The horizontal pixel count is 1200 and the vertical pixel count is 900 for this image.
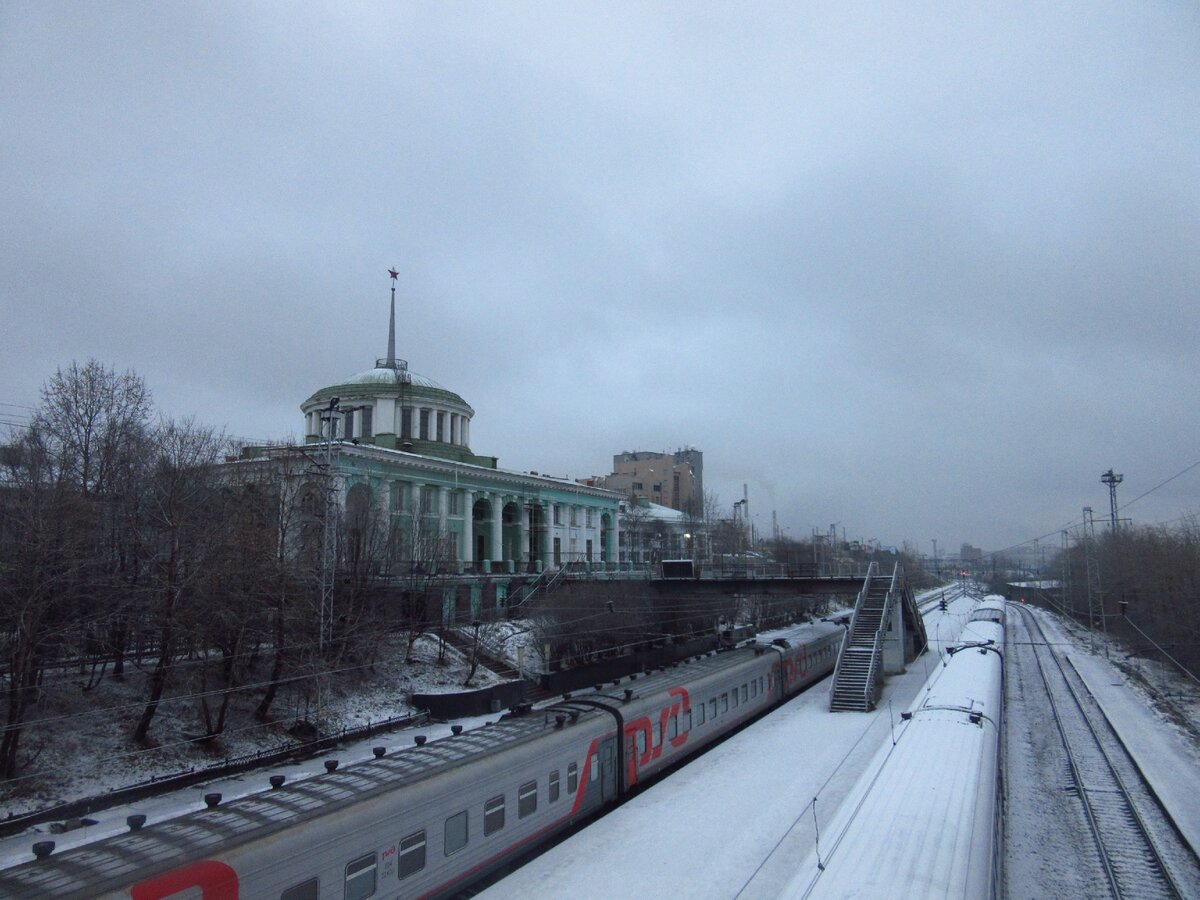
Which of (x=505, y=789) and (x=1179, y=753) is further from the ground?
(x=505, y=789)

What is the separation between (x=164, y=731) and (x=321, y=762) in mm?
5462

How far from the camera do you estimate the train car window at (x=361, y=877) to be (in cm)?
1084

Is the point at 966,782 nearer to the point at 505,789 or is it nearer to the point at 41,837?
the point at 505,789

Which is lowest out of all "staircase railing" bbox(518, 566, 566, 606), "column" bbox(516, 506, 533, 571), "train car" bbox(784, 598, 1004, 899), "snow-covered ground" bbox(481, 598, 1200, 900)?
"snow-covered ground" bbox(481, 598, 1200, 900)

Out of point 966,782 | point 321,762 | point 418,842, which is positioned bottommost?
point 321,762

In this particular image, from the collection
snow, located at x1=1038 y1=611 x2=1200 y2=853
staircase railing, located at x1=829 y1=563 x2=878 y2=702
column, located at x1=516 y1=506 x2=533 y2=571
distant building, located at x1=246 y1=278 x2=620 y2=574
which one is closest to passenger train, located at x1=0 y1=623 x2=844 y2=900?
staircase railing, located at x1=829 y1=563 x2=878 y2=702

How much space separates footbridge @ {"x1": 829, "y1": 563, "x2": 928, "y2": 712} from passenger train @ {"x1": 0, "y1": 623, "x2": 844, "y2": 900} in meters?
11.6

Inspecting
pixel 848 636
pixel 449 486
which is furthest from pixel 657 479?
pixel 848 636

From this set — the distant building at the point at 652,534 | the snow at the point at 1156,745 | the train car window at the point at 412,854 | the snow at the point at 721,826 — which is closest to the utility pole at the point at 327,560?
the snow at the point at 721,826

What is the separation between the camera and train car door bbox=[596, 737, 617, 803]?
17453 millimetres

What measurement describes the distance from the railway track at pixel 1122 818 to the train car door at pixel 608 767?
9900 mm


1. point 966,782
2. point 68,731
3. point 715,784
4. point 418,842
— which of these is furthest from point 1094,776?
point 68,731

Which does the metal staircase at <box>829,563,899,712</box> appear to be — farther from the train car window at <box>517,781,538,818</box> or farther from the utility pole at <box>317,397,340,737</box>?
the utility pole at <box>317,397,340,737</box>

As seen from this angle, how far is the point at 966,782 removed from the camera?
1233 centimetres
